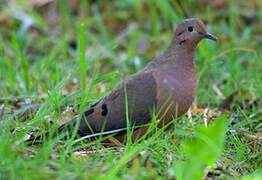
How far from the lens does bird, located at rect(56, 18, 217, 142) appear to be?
442 cm

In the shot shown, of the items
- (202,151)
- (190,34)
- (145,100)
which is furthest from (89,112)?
(202,151)

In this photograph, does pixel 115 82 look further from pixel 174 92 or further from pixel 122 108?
pixel 174 92

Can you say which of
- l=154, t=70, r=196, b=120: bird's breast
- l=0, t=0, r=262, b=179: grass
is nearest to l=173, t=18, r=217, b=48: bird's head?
l=154, t=70, r=196, b=120: bird's breast

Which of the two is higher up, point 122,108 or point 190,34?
point 190,34

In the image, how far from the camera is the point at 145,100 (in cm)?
450

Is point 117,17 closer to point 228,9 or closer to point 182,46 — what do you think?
point 228,9

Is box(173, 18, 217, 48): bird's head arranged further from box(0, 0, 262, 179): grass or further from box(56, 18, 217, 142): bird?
box(0, 0, 262, 179): grass

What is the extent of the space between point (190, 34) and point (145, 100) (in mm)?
533

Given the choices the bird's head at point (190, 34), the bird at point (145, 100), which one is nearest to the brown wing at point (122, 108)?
the bird at point (145, 100)

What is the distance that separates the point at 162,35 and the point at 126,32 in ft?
1.29

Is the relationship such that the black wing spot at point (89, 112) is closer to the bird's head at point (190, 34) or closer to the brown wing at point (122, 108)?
the brown wing at point (122, 108)

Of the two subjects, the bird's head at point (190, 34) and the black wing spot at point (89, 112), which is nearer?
the black wing spot at point (89, 112)

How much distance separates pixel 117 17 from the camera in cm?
823

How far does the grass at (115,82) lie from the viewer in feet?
11.5
